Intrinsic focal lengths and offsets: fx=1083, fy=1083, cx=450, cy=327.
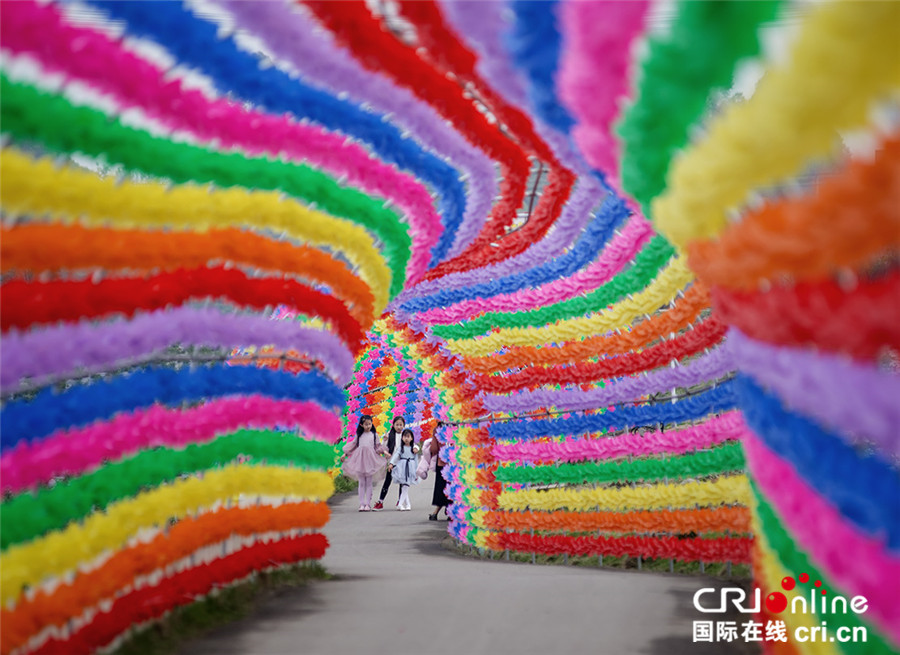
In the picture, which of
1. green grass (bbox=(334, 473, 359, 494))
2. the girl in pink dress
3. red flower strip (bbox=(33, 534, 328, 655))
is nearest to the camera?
red flower strip (bbox=(33, 534, 328, 655))

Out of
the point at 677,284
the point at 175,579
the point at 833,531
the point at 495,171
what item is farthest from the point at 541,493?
the point at 833,531

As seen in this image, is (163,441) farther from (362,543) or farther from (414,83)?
(362,543)

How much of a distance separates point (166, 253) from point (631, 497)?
4.31 meters

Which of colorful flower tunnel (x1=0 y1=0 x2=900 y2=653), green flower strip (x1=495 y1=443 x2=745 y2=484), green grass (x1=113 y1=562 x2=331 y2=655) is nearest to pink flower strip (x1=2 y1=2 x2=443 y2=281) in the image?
colorful flower tunnel (x1=0 y1=0 x2=900 y2=653)

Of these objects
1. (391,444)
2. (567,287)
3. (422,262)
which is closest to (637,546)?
(567,287)

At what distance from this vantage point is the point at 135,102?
4.20 meters

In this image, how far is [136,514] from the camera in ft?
14.8

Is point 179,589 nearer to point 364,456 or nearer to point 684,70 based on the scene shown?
point 684,70

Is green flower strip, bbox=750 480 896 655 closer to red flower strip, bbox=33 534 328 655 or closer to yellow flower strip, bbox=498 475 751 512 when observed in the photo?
red flower strip, bbox=33 534 328 655

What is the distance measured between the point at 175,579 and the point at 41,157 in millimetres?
2057

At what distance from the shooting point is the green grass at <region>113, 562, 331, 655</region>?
4.35 meters

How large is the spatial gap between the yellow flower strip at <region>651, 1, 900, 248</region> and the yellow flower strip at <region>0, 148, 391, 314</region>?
7.08 feet

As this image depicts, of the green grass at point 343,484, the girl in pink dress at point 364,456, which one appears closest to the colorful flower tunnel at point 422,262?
the girl in pink dress at point 364,456

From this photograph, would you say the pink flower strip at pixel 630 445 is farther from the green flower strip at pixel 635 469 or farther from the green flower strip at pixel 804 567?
the green flower strip at pixel 804 567
